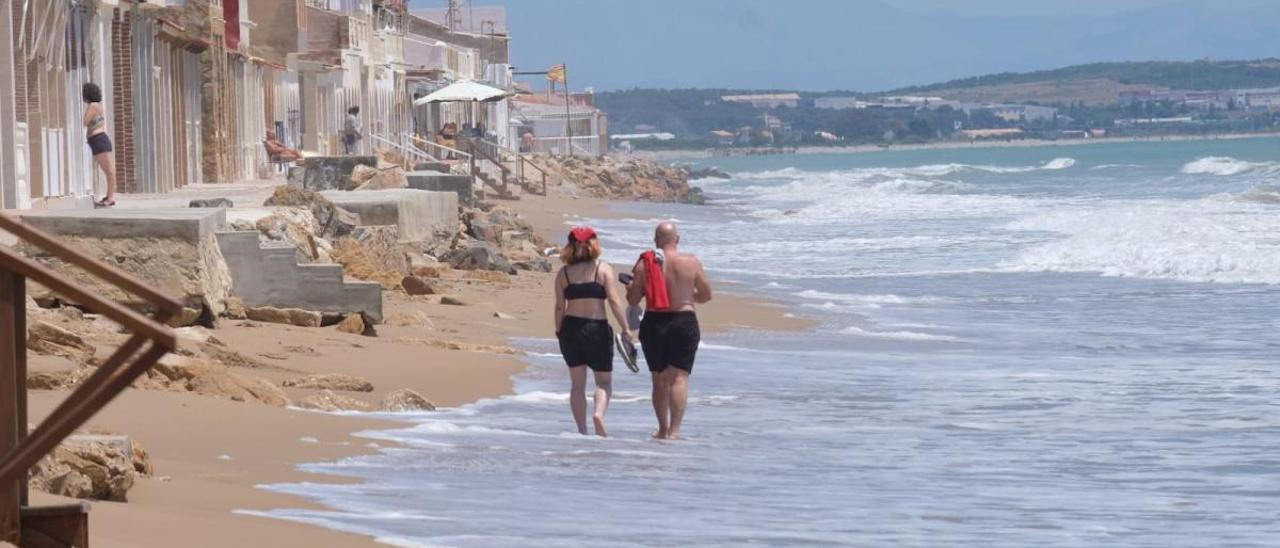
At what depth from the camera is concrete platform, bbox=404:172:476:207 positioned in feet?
93.4

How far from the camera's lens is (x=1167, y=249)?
30516 millimetres

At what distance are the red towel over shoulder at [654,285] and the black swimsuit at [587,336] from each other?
0.30 metres

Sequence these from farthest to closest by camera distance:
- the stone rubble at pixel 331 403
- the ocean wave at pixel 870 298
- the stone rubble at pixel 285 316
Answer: the ocean wave at pixel 870 298, the stone rubble at pixel 285 316, the stone rubble at pixel 331 403

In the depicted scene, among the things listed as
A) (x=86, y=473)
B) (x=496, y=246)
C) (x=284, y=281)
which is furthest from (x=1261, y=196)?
(x=86, y=473)

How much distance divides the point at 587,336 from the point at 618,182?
63758 mm

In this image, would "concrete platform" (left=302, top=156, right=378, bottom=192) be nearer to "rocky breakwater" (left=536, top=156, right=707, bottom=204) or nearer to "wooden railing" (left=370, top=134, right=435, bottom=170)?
Answer: "wooden railing" (left=370, top=134, right=435, bottom=170)

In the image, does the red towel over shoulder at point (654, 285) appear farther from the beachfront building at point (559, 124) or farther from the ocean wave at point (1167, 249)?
the beachfront building at point (559, 124)

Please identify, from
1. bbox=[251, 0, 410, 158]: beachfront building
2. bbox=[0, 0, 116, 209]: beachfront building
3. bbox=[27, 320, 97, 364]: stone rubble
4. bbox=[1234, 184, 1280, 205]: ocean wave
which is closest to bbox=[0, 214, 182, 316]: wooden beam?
bbox=[27, 320, 97, 364]: stone rubble

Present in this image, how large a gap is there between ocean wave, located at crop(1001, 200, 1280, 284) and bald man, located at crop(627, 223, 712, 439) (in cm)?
1450

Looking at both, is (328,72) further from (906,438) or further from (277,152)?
(906,438)

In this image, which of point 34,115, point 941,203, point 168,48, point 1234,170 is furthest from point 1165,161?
point 34,115

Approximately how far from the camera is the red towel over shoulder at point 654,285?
12398 mm

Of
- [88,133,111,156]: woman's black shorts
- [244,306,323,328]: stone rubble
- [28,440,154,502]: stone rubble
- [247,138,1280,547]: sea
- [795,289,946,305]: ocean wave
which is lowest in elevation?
[795,289,946,305]: ocean wave

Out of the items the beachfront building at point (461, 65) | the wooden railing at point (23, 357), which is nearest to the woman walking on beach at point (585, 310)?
the wooden railing at point (23, 357)
